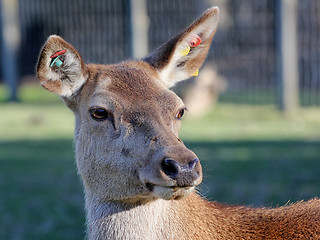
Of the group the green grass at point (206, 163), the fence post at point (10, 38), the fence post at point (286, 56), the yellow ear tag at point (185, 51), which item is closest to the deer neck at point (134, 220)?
the green grass at point (206, 163)

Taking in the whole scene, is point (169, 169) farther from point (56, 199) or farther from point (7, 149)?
point (7, 149)

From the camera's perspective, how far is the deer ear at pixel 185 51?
14.7ft

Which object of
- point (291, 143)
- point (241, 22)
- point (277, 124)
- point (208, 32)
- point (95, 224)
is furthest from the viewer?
point (241, 22)

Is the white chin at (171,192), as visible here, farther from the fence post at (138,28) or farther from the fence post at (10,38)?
the fence post at (10,38)

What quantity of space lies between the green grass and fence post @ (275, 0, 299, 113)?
0.42 meters

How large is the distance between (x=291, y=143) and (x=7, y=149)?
5333mm

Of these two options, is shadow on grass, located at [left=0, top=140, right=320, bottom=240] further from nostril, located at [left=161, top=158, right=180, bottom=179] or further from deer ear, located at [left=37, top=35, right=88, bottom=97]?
nostril, located at [left=161, top=158, right=180, bottom=179]

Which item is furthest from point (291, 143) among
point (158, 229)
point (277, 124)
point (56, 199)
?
point (158, 229)

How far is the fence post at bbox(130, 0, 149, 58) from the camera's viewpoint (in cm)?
1418

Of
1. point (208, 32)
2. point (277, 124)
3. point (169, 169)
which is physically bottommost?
point (277, 124)

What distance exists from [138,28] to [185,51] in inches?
387

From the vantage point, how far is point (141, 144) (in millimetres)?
3816

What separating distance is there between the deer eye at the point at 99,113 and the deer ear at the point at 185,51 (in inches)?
28.9

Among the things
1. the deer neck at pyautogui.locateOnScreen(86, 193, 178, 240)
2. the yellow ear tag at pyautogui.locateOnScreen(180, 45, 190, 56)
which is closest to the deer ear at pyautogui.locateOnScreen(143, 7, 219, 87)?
the yellow ear tag at pyautogui.locateOnScreen(180, 45, 190, 56)
